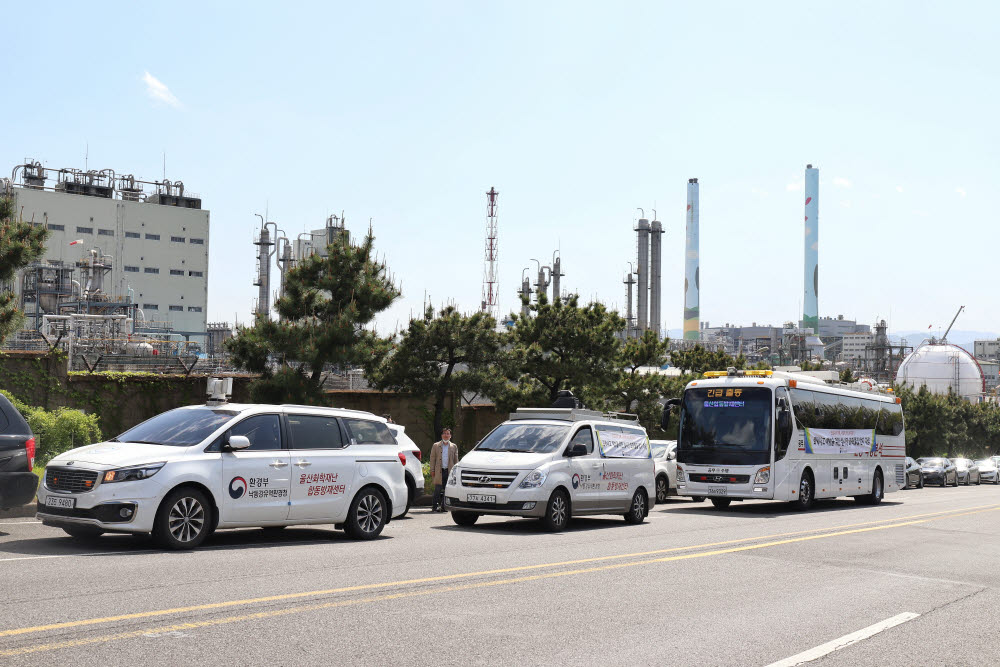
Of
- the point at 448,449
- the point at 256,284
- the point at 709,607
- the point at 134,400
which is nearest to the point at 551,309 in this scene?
the point at 448,449

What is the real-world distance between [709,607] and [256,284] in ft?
349

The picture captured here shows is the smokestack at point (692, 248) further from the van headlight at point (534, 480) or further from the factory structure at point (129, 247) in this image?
the van headlight at point (534, 480)

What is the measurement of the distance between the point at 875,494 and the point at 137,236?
91239 millimetres

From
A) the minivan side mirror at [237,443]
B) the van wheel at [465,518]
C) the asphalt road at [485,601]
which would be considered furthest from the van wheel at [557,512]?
the minivan side mirror at [237,443]

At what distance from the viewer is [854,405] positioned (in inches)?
1059

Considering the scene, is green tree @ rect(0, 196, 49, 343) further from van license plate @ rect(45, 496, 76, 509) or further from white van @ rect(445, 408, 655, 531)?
white van @ rect(445, 408, 655, 531)

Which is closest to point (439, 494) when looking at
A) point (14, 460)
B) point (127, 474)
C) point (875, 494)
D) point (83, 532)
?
point (83, 532)

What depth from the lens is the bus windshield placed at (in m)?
22.5

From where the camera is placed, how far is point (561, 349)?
30750 mm

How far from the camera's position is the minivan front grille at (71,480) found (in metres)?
10.9

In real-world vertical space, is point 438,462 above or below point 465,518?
above

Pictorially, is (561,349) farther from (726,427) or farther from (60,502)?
(60,502)

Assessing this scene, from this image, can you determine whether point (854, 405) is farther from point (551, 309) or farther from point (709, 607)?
point (709, 607)

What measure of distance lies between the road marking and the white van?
24.6ft
